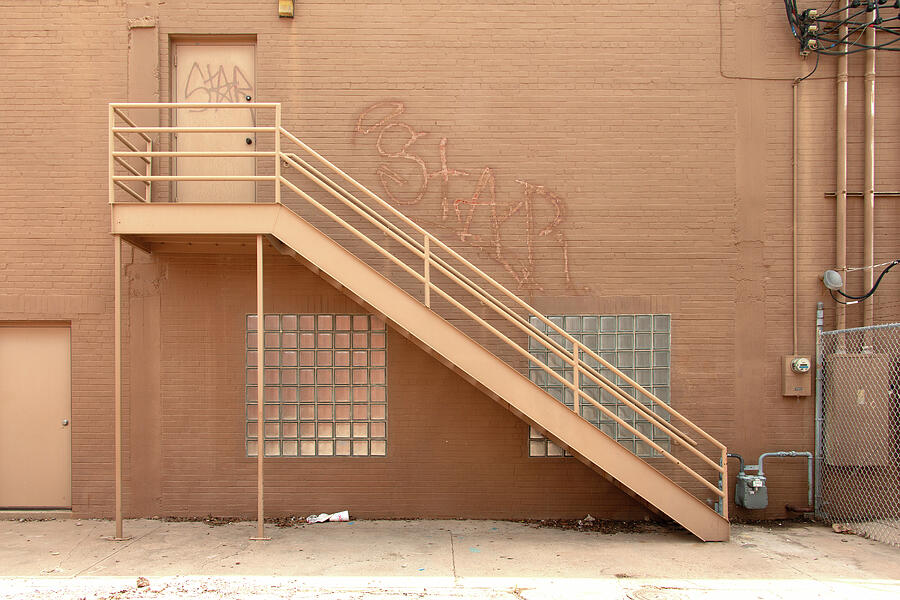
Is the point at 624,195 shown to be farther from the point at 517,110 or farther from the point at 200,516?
the point at 200,516

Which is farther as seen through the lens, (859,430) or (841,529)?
(859,430)

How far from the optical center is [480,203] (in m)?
7.18

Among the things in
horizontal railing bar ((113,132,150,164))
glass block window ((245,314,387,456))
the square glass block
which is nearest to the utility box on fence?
the square glass block

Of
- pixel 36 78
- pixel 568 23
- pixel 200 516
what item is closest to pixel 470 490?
pixel 200 516

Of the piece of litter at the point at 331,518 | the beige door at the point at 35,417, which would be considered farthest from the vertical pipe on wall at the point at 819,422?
the beige door at the point at 35,417

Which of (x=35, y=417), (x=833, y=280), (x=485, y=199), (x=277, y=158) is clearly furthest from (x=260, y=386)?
(x=833, y=280)

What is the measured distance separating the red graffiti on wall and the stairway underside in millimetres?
1483

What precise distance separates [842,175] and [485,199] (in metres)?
3.98

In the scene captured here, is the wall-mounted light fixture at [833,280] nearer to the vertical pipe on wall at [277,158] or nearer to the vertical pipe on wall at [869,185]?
the vertical pipe on wall at [869,185]

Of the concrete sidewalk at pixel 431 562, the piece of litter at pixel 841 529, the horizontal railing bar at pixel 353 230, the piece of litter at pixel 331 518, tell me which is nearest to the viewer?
the concrete sidewalk at pixel 431 562

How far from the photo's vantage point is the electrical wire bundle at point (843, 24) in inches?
275

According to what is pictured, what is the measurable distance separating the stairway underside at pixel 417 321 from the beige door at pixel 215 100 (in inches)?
50.2

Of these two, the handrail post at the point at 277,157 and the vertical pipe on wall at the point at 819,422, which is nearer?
the handrail post at the point at 277,157

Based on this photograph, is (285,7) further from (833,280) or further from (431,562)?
(833,280)
